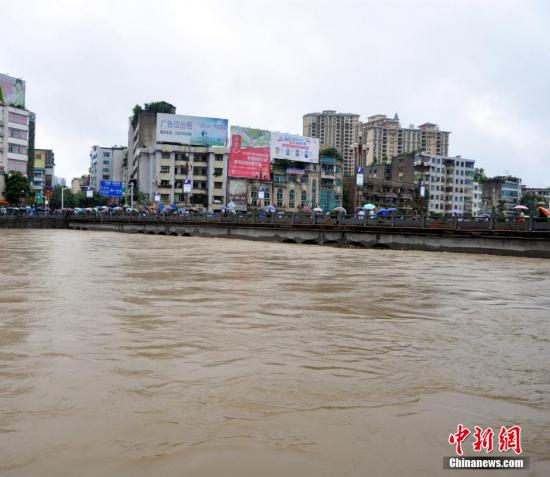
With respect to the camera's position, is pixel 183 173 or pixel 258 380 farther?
pixel 183 173

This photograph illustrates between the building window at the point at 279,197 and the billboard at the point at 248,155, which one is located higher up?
the billboard at the point at 248,155

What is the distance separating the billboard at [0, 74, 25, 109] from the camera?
240 feet

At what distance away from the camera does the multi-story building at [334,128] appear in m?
148

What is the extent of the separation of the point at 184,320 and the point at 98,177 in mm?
121342

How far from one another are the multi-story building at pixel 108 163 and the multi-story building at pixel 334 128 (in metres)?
51.8

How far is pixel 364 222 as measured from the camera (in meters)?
33.8

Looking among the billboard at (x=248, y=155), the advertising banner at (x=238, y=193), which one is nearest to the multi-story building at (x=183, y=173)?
the advertising banner at (x=238, y=193)

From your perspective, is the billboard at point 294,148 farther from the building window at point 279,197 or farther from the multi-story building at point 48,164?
the multi-story building at point 48,164

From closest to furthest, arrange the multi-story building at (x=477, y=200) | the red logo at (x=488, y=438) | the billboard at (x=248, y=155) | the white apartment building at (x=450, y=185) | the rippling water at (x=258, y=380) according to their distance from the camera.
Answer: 1. the rippling water at (x=258, y=380)
2. the red logo at (x=488, y=438)
3. the billboard at (x=248, y=155)
4. the white apartment building at (x=450, y=185)
5. the multi-story building at (x=477, y=200)

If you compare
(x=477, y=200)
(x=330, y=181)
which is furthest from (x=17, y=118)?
(x=477, y=200)

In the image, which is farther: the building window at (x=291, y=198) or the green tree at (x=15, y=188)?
the building window at (x=291, y=198)

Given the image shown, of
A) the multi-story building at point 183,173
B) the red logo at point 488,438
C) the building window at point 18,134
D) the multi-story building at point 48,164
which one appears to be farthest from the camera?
the multi-story building at point 48,164

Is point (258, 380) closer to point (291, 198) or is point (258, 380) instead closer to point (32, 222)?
point (32, 222)

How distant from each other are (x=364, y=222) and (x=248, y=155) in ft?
131
